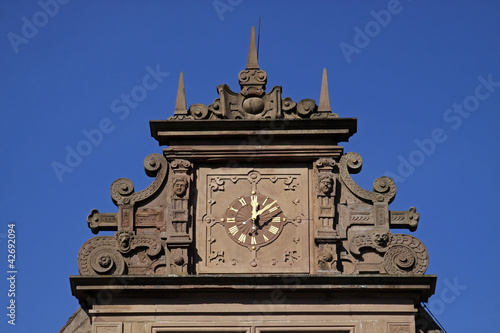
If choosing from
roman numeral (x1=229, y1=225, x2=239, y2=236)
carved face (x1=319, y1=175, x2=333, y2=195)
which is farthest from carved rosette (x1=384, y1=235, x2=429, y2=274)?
roman numeral (x1=229, y1=225, x2=239, y2=236)

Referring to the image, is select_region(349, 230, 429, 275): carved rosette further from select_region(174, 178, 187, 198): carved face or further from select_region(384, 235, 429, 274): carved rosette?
select_region(174, 178, 187, 198): carved face

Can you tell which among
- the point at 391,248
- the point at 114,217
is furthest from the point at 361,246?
the point at 114,217

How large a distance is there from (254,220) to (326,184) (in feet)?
4.87

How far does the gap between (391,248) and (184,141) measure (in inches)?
173

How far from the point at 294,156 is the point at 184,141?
6.87ft

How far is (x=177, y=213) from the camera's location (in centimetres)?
2956

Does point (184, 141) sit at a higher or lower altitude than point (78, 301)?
higher

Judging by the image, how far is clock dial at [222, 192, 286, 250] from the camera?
2953 centimetres

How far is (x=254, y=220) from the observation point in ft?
97.3

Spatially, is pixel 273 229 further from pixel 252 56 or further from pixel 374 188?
pixel 252 56

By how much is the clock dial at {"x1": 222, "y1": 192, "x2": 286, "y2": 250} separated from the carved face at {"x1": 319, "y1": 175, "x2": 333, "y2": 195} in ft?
2.88

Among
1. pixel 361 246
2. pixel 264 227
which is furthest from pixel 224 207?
pixel 361 246

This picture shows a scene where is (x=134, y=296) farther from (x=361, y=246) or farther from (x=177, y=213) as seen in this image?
(x=361, y=246)

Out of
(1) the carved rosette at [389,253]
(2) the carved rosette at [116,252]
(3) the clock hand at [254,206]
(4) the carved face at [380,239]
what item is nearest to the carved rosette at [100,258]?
(2) the carved rosette at [116,252]
